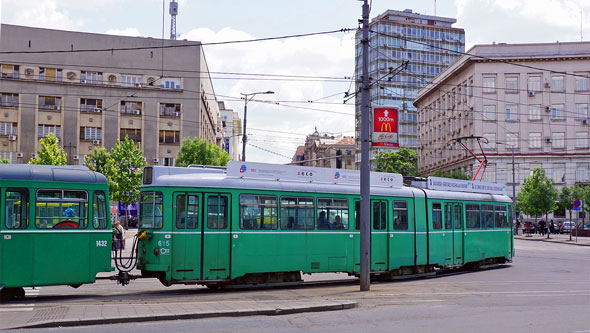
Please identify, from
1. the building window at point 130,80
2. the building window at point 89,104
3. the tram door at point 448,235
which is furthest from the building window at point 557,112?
the tram door at point 448,235

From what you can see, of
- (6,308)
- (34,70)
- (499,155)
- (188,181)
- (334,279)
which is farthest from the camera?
(499,155)

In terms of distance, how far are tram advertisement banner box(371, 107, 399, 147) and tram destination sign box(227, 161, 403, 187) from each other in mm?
1675

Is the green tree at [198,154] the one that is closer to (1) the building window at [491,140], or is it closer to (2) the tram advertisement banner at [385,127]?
(1) the building window at [491,140]

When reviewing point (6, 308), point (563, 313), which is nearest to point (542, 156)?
point (563, 313)

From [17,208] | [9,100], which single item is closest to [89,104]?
[9,100]

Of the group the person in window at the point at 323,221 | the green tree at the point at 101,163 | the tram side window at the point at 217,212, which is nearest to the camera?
the tram side window at the point at 217,212

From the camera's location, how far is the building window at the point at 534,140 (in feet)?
237

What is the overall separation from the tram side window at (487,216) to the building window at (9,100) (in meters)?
49.2

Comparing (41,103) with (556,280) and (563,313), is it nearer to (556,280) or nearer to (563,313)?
(556,280)

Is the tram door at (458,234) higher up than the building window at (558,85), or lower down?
lower down

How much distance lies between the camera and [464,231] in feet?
80.3

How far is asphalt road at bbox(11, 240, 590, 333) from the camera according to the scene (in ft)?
37.4

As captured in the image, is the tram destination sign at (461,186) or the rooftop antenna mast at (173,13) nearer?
the tram destination sign at (461,186)

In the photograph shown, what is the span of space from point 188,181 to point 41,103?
50943 mm
